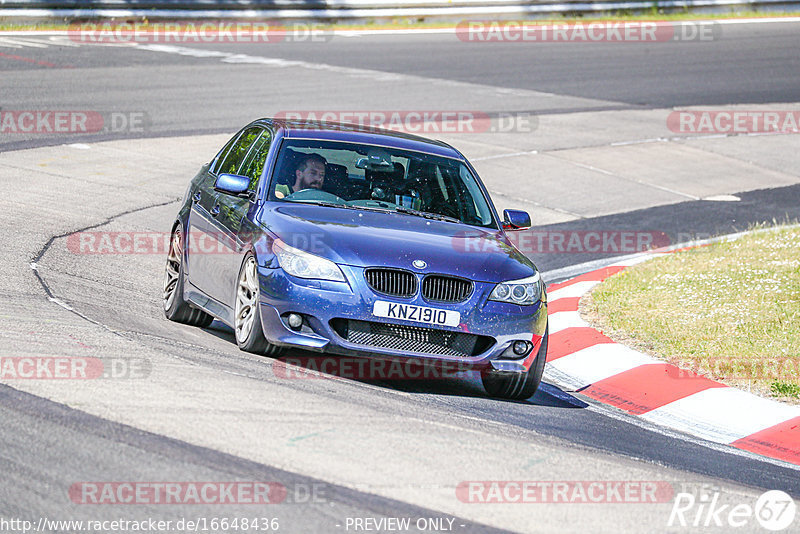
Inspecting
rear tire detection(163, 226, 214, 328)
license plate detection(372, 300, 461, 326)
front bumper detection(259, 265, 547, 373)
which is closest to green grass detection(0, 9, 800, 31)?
rear tire detection(163, 226, 214, 328)

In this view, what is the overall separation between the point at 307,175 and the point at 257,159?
21.5 inches

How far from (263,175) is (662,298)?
4340 millimetres

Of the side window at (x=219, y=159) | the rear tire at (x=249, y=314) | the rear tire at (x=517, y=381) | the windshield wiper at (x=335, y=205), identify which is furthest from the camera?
the side window at (x=219, y=159)

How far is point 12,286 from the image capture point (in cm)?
891

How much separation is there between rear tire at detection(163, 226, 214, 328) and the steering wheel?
120cm

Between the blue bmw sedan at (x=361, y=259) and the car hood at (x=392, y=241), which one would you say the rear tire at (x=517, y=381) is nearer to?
the blue bmw sedan at (x=361, y=259)

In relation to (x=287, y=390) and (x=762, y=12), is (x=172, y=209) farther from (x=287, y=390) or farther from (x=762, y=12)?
(x=762, y=12)

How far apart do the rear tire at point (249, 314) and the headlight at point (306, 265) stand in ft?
0.83

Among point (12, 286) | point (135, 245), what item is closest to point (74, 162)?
point (135, 245)

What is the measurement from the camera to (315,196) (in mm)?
8523

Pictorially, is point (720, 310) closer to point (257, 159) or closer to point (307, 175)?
point (307, 175)

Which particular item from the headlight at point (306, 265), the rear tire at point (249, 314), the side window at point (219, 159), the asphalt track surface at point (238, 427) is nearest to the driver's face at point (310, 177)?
the rear tire at point (249, 314)

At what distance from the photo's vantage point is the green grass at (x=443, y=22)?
26297 millimetres

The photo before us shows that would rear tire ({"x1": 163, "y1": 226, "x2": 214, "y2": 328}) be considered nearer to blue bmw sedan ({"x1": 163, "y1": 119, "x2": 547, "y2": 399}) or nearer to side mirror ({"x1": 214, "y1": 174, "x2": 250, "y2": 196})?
blue bmw sedan ({"x1": 163, "y1": 119, "x2": 547, "y2": 399})
